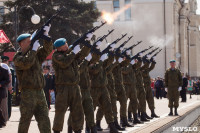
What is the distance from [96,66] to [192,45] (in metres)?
71.6

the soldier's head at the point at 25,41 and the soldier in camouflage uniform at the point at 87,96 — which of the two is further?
the soldier in camouflage uniform at the point at 87,96

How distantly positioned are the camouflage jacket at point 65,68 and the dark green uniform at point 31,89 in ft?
3.48

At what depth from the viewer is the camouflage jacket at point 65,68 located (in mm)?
9484

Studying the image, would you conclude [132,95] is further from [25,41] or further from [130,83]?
[25,41]

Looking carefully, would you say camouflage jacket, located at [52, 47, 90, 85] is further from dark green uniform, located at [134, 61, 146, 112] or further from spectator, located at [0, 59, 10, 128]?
→ dark green uniform, located at [134, 61, 146, 112]

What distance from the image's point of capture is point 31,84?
829 cm

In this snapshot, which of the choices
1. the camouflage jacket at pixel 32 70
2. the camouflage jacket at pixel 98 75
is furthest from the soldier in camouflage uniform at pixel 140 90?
the camouflage jacket at pixel 32 70

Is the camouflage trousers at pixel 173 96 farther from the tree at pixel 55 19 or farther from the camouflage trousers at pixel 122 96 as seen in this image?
the tree at pixel 55 19

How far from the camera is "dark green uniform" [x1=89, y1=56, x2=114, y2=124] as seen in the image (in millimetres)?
11789

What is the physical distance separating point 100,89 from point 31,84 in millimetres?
3734

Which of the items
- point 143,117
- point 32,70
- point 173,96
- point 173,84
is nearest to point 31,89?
A: point 32,70

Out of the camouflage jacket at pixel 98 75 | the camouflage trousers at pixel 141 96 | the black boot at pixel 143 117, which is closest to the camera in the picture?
the camouflage jacket at pixel 98 75

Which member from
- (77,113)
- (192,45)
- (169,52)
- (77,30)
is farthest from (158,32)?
(77,113)

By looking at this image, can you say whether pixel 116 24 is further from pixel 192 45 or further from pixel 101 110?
pixel 101 110
